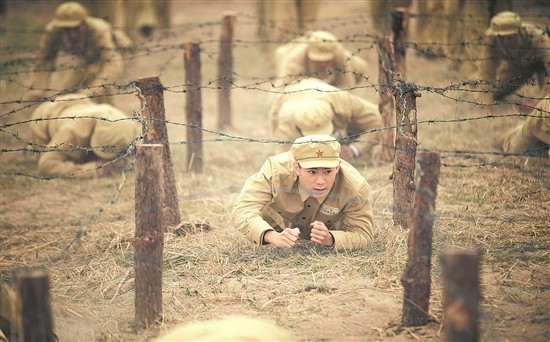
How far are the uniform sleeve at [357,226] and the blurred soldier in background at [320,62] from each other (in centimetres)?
379

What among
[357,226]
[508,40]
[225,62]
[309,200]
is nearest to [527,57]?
[508,40]

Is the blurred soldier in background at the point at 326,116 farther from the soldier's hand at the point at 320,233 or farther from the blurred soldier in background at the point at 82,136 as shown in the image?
the soldier's hand at the point at 320,233

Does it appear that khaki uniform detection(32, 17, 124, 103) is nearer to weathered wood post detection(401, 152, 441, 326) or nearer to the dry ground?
the dry ground

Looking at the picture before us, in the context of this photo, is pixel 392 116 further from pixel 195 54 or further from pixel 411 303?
pixel 411 303

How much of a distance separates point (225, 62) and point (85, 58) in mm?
2294

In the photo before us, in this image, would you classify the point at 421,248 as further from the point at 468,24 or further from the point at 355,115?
the point at 468,24

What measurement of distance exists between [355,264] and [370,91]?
7.35 metres

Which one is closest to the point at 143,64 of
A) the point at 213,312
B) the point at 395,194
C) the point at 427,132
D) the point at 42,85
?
the point at 42,85

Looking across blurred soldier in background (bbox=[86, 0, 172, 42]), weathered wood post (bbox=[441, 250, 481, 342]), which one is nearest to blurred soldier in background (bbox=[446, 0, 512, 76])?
blurred soldier in background (bbox=[86, 0, 172, 42])

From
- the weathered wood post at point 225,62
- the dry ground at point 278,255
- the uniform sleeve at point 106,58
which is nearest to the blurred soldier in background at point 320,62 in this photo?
the weathered wood post at point 225,62

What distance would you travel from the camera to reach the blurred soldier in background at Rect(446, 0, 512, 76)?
512 inches

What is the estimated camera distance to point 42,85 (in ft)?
36.3

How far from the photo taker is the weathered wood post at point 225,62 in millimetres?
11062

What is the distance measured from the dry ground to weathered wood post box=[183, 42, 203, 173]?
21 centimetres
